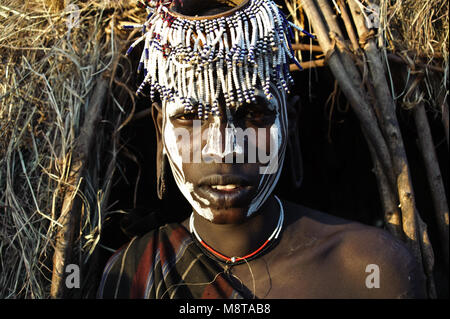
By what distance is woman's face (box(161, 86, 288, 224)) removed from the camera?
5.43 ft

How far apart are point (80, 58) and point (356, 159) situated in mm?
2097

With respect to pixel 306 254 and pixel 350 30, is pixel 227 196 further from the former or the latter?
pixel 350 30

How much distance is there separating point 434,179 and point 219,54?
1383 millimetres

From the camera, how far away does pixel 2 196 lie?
6.65ft

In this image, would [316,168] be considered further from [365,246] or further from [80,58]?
[80,58]

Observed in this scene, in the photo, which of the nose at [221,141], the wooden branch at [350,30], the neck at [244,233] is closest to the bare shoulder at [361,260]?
the neck at [244,233]

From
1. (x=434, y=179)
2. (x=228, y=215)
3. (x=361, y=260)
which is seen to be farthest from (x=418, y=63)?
(x=228, y=215)

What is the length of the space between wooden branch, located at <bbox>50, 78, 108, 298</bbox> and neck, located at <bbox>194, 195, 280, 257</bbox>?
685mm

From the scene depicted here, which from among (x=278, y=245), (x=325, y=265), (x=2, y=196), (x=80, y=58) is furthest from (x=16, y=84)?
(x=325, y=265)

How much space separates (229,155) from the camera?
5.40ft

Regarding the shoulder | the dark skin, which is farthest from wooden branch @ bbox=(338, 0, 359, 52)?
the shoulder

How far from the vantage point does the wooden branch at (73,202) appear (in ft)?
6.53

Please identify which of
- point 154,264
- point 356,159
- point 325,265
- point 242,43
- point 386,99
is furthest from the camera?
point 356,159

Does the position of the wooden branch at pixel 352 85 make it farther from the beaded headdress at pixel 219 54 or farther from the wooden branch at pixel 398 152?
the beaded headdress at pixel 219 54
